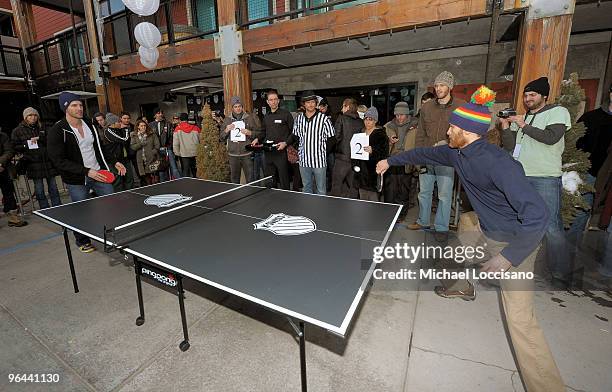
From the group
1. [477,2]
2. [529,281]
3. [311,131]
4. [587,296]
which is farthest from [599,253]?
[311,131]

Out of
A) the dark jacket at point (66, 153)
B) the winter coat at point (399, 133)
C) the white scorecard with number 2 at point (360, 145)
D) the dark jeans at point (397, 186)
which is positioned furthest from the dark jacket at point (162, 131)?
the dark jeans at point (397, 186)

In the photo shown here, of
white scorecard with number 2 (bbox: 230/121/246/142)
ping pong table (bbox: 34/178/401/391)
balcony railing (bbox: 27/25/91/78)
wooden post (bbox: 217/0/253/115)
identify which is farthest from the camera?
balcony railing (bbox: 27/25/91/78)

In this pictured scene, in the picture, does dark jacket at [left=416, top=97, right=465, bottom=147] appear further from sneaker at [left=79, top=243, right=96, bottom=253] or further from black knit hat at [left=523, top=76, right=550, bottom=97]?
sneaker at [left=79, top=243, right=96, bottom=253]

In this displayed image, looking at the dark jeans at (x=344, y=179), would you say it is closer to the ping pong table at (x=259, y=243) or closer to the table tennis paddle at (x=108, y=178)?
the ping pong table at (x=259, y=243)

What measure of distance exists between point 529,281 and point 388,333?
1214mm

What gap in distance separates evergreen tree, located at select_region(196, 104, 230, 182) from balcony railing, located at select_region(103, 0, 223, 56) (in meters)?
3.53

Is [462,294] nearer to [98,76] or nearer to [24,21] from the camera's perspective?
[98,76]

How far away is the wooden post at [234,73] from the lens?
6438 millimetres

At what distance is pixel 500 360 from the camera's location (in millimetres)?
2273

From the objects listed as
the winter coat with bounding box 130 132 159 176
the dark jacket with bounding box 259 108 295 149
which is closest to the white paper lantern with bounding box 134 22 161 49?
the winter coat with bounding box 130 132 159 176

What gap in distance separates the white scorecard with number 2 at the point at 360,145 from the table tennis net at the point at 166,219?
1.69m

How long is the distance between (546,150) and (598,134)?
6.35ft

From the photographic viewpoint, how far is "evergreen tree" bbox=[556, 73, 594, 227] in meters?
3.56

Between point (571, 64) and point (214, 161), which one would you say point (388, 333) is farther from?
point (571, 64)
